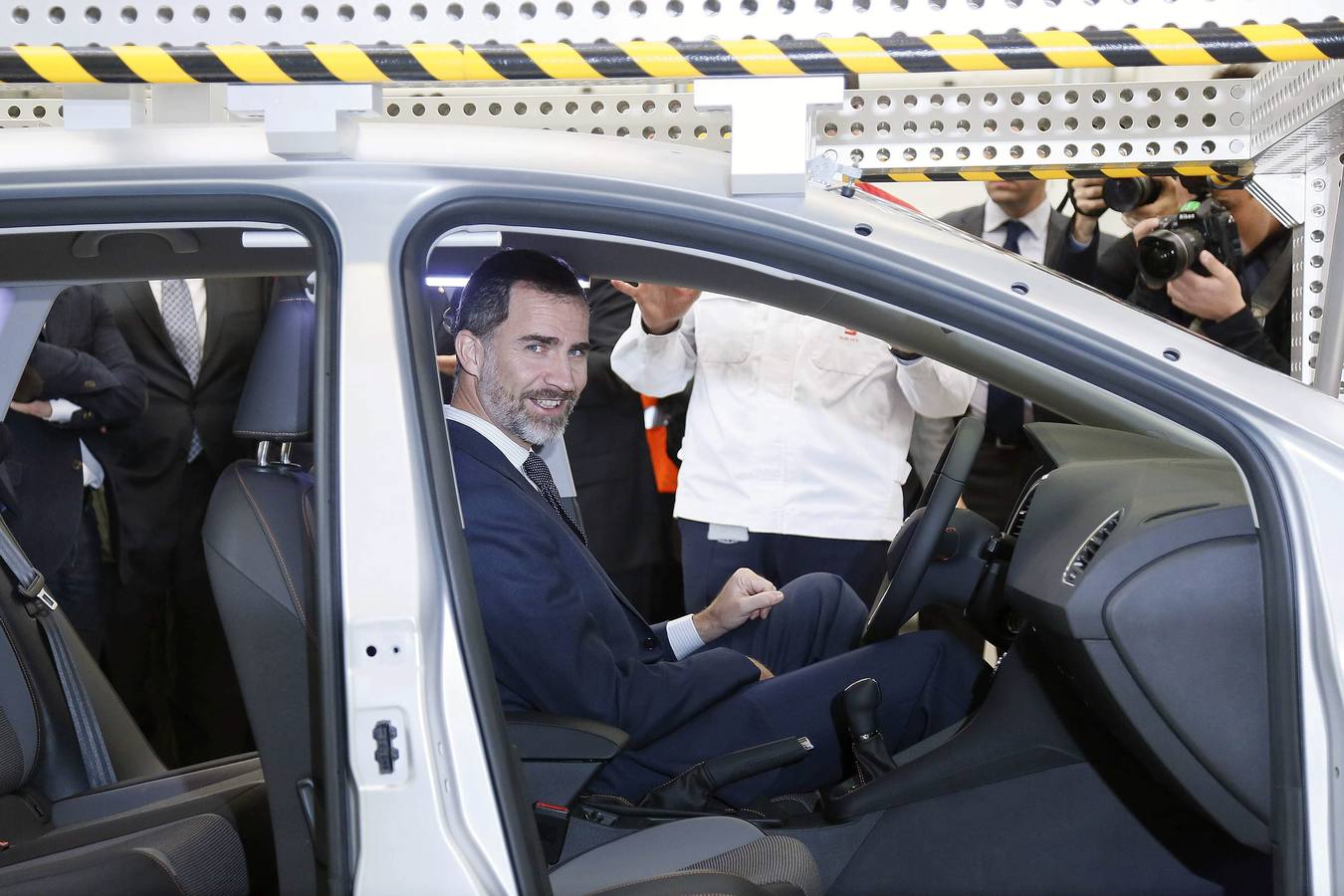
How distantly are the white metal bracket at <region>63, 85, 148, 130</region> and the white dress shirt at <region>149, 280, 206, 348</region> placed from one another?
243cm

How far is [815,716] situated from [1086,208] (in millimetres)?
1721

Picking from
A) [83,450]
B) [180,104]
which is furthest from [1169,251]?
[83,450]

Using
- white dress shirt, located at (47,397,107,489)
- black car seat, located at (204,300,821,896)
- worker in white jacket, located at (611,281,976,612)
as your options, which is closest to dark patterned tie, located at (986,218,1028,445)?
worker in white jacket, located at (611,281,976,612)

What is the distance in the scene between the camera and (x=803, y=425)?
10.5ft

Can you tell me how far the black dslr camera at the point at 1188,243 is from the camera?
2611mm

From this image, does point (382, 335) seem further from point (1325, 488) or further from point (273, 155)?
point (1325, 488)

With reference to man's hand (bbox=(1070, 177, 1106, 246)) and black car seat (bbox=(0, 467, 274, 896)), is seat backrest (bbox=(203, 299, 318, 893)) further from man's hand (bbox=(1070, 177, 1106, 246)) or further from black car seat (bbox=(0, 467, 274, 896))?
man's hand (bbox=(1070, 177, 1106, 246))

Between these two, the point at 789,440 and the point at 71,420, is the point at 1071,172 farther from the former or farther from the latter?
the point at 71,420

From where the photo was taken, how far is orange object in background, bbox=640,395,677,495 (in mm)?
4148

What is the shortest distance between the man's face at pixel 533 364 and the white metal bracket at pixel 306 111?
879mm

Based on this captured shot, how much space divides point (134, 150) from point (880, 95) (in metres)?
1.39

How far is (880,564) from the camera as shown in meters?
3.26

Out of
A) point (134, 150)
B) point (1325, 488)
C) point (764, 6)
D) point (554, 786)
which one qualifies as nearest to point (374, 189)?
point (134, 150)

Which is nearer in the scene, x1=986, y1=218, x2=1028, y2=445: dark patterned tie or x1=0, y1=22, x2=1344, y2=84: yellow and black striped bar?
x1=0, y1=22, x2=1344, y2=84: yellow and black striped bar
